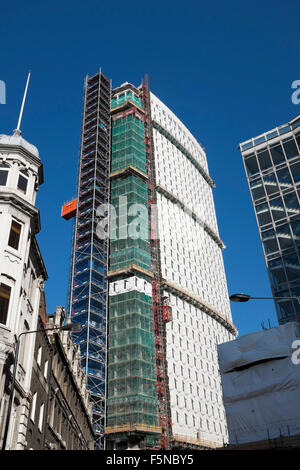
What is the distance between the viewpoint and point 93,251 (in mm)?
85062

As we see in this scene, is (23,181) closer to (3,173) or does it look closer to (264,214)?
(3,173)

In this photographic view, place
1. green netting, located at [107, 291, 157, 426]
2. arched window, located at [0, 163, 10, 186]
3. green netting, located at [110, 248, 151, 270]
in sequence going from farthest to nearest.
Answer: green netting, located at [110, 248, 151, 270] → green netting, located at [107, 291, 157, 426] → arched window, located at [0, 163, 10, 186]

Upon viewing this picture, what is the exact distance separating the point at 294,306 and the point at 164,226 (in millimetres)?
40237

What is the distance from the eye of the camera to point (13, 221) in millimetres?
25484

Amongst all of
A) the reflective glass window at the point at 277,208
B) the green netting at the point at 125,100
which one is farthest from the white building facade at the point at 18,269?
the green netting at the point at 125,100

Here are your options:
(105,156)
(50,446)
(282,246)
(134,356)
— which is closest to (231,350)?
(50,446)

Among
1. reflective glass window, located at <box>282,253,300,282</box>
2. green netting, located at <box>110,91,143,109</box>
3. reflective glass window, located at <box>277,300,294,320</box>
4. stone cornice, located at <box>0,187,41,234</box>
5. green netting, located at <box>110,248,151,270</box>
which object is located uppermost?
green netting, located at <box>110,91,143,109</box>

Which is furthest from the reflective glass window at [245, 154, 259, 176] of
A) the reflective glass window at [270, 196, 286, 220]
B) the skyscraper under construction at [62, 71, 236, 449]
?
the skyscraper under construction at [62, 71, 236, 449]

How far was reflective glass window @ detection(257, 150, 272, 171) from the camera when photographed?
76.1 metres

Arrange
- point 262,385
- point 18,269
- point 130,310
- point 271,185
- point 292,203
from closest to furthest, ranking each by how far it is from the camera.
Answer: point 18,269 < point 262,385 < point 292,203 < point 271,185 < point 130,310

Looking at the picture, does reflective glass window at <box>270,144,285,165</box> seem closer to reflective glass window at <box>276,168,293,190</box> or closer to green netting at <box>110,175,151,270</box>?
reflective glass window at <box>276,168,293,190</box>

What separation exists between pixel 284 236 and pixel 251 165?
53.2 ft

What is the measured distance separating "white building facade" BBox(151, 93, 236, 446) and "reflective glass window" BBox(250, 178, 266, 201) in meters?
23.0

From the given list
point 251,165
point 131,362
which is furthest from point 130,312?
point 251,165
